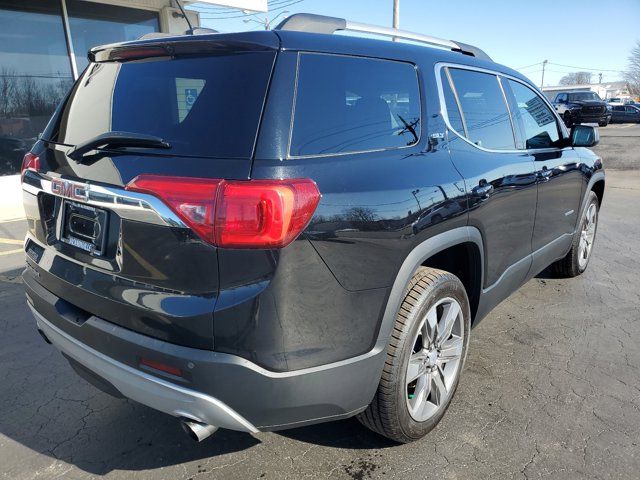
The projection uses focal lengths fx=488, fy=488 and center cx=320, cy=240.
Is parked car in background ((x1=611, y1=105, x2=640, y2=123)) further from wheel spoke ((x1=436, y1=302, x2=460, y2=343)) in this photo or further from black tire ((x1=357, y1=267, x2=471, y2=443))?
black tire ((x1=357, y1=267, x2=471, y2=443))

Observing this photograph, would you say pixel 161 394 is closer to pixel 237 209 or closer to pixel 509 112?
pixel 237 209

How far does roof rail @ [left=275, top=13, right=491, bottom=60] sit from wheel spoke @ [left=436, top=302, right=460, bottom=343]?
56.4 inches

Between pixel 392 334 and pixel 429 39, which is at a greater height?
pixel 429 39

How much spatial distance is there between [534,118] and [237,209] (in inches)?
113

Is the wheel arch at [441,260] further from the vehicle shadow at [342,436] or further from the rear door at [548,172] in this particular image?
the rear door at [548,172]

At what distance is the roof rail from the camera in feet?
6.94

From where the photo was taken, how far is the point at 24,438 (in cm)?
256

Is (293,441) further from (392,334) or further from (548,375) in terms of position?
(548,375)

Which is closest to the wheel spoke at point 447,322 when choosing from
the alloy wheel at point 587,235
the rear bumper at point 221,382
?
the rear bumper at point 221,382

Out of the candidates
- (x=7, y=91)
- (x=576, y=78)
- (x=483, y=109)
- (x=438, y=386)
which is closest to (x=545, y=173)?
(x=483, y=109)

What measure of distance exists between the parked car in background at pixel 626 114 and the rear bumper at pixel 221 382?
3864 cm

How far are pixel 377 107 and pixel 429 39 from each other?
92 centimetres

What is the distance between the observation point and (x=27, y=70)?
9.04m

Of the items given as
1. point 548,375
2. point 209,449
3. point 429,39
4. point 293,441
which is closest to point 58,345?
point 209,449
